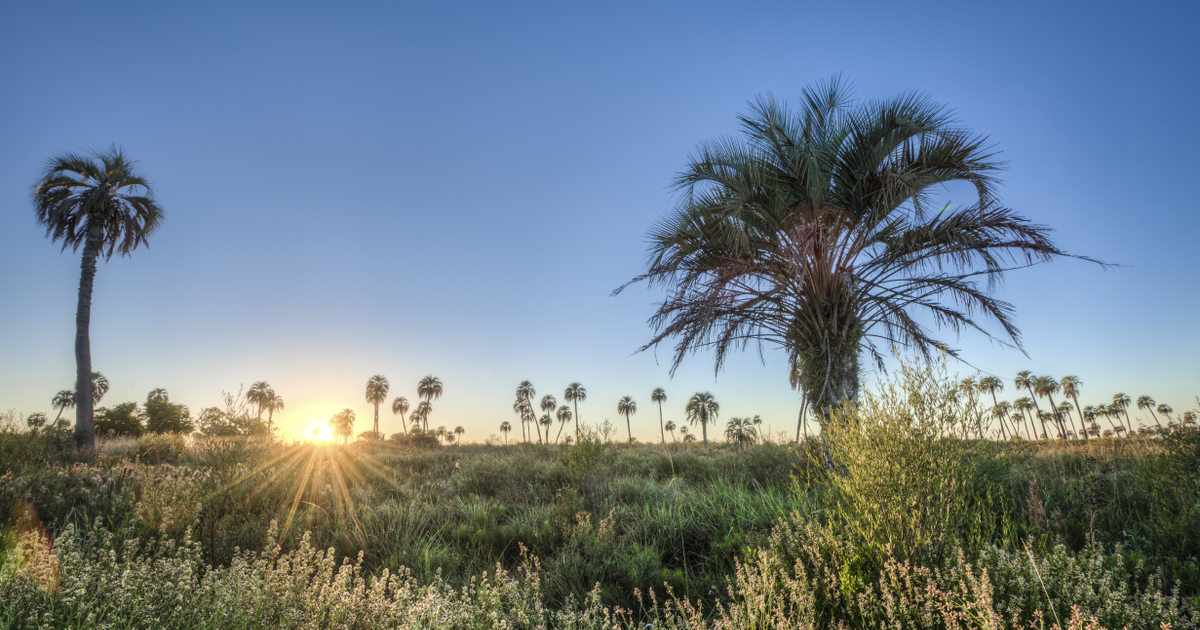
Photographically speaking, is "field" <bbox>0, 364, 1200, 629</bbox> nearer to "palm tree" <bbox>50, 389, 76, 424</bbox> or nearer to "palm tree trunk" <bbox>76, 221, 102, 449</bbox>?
"palm tree trunk" <bbox>76, 221, 102, 449</bbox>

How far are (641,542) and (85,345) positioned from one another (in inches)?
674

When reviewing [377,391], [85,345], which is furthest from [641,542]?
[377,391]

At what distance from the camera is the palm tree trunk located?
1232 cm

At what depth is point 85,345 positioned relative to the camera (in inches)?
521

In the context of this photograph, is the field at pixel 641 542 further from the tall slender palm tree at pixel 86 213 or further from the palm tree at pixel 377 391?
the palm tree at pixel 377 391

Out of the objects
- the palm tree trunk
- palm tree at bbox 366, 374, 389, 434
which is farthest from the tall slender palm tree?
palm tree at bbox 366, 374, 389, 434

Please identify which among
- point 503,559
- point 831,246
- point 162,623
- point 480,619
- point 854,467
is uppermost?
point 831,246

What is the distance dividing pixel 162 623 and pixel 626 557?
340 cm

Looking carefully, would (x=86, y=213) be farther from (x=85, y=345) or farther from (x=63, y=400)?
(x=63, y=400)

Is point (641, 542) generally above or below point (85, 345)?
below

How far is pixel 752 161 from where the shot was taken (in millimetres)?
6289

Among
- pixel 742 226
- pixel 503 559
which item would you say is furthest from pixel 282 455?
pixel 742 226

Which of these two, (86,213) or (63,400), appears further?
(63,400)

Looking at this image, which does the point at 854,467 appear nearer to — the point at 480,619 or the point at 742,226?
the point at 480,619
